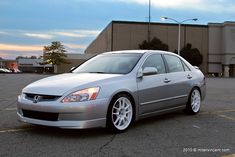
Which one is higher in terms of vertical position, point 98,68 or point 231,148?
point 98,68

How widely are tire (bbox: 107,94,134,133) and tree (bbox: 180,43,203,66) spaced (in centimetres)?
6568

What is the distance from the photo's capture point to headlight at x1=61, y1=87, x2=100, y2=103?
6172 mm

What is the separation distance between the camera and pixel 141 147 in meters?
5.78

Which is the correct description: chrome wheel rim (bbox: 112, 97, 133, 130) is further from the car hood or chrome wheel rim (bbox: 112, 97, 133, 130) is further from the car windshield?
the car windshield

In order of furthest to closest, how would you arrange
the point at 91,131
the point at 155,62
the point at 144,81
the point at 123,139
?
the point at 155,62 < the point at 144,81 < the point at 91,131 < the point at 123,139

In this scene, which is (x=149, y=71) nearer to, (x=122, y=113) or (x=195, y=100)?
(x=122, y=113)

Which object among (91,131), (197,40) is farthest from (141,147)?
(197,40)

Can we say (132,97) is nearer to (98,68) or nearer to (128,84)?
(128,84)

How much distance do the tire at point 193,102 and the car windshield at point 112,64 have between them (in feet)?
6.33

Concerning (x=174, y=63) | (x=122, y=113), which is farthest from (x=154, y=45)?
(x=122, y=113)

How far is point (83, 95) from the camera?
625 cm

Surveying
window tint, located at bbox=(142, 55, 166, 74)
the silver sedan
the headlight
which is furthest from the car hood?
window tint, located at bbox=(142, 55, 166, 74)

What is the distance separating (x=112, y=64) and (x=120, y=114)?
127 centimetres

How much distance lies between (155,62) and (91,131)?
2.11 meters
